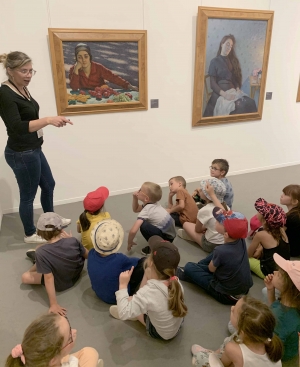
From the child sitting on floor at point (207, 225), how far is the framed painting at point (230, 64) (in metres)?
1.47

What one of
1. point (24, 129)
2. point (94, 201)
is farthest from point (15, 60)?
point (94, 201)

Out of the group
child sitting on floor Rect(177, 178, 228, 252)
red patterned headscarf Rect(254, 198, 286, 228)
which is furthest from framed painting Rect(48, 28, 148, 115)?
red patterned headscarf Rect(254, 198, 286, 228)

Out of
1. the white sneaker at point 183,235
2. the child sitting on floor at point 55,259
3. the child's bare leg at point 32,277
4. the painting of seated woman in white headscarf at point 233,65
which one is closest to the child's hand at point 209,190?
the white sneaker at point 183,235

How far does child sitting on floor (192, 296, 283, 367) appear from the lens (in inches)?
53.2

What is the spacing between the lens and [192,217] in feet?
9.64

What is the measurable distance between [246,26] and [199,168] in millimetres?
1775

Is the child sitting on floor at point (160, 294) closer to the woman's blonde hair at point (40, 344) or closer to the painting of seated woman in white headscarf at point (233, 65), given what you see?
the woman's blonde hair at point (40, 344)

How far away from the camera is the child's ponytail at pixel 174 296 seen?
1.63 m

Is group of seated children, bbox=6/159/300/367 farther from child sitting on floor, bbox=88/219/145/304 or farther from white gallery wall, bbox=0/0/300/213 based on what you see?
white gallery wall, bbox=0/0/300/213

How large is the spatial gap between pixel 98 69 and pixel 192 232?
189 cm

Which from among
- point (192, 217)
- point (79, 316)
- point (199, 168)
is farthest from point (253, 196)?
point (79, 316)

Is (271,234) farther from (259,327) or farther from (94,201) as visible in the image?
(94,201)

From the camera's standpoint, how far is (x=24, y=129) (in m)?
2.33

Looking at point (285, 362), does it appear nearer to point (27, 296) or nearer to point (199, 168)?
point (27, 296)
